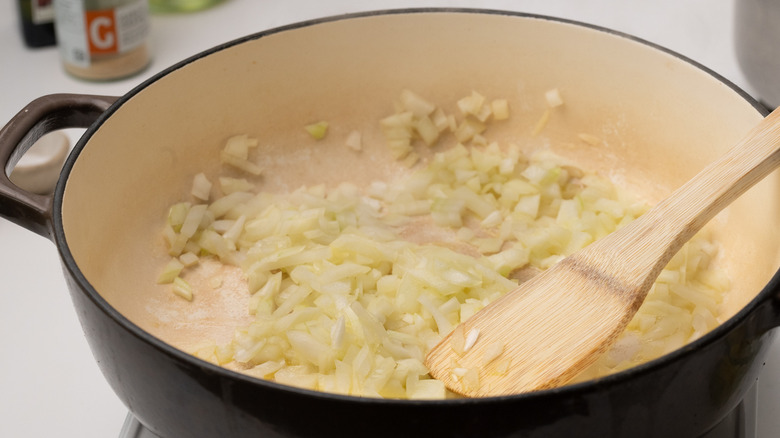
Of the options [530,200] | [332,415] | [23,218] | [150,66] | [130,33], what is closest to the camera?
[332,415]

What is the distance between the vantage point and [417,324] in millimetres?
1014

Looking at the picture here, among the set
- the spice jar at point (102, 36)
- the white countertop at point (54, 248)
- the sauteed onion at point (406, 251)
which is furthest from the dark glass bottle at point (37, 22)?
the sauteed onion at point (406, 251)

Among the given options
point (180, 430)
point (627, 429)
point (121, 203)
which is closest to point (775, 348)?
point (627, 429)

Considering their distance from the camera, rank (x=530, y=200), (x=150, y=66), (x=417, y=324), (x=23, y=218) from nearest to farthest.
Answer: (x=23, y=218) < (x=417, y=324) < (x=530, y=200) < (x=150, y=66)

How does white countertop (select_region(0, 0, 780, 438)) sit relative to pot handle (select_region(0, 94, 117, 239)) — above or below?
below

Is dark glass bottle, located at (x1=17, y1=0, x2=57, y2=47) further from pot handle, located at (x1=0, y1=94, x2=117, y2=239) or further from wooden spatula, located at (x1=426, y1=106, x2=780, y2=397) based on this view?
wooden spatula, located at (x1=426, y1=106, x2=780, y2=397)

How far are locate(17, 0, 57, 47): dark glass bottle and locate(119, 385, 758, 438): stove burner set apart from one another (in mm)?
1173

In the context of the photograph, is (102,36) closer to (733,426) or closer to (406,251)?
(406,251)

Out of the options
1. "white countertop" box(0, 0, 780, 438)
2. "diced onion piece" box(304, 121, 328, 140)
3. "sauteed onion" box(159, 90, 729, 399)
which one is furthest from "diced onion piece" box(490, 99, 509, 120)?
"white countertop" box(0, 0, 780, 438)

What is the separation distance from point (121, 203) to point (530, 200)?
0.60 meters

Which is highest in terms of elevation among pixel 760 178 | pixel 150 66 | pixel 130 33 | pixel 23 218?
pixel 760 178

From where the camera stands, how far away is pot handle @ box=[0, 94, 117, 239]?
839mm

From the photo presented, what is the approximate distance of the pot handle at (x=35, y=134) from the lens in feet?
2.75

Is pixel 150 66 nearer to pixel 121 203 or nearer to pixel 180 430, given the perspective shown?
pixel 121 203
